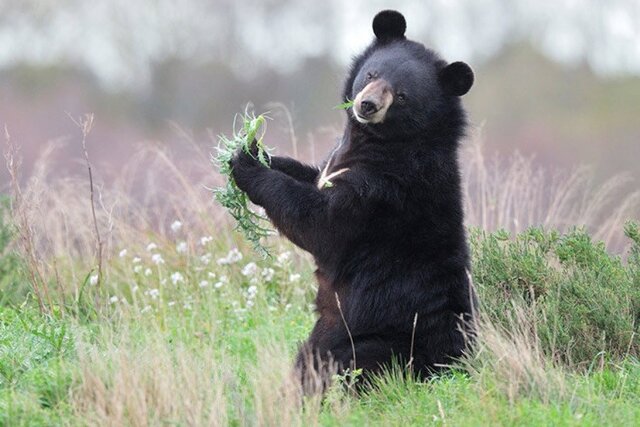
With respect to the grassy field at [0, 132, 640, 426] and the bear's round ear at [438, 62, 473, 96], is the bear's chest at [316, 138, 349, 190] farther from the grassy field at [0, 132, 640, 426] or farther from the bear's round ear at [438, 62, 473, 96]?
the grassy field at [0, 132, 640, 426]

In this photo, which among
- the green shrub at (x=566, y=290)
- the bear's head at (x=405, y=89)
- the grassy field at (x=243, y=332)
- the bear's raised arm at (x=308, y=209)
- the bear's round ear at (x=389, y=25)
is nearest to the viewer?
the grassy field at (x=243, y=332)

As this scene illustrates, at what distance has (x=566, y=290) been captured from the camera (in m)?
7.44

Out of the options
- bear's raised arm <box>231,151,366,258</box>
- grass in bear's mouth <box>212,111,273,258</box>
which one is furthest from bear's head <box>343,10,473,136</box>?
grass in bear's mouth <box>212,111,273,258</box>

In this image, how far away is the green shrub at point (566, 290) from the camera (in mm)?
7105

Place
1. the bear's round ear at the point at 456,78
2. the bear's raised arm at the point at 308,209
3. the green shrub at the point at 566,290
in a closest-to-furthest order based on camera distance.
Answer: the bear's raised arm at the point at 308,209 < the bear's round ear at the point at 456,78 < the green shrub at the point at 566,290

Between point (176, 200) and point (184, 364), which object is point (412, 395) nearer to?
point (184, 364)

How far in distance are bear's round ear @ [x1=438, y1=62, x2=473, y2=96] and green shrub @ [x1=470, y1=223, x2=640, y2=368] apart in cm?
134

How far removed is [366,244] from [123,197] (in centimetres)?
514

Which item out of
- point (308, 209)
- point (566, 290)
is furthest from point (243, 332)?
point (566, 290)

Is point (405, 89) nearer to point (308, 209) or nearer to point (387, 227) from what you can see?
point (387, 227)

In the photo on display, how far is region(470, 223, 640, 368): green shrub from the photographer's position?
23.3ft

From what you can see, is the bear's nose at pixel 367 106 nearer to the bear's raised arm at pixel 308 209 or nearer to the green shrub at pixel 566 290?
the bear's raised arm at pixel 308 209

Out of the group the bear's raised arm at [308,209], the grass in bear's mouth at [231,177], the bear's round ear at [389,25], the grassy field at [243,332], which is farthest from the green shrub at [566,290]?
the bear's round ear at [389,25]

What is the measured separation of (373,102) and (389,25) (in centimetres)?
85
